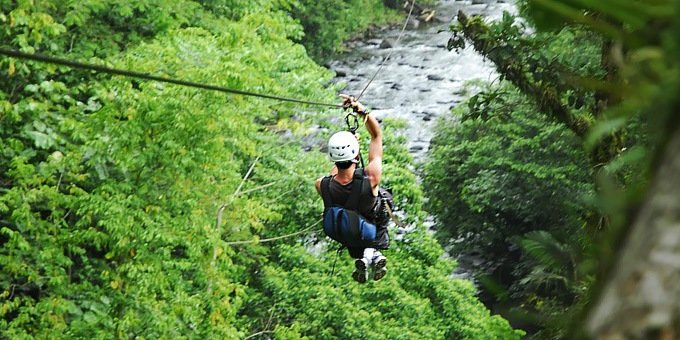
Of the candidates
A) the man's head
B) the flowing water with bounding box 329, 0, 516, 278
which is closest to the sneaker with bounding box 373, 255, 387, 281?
the man's head

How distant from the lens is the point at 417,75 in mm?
21656

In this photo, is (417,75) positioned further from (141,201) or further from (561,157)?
(141,201)

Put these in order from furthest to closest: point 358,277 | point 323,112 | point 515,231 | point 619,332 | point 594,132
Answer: point 515,231 < point 323,112 < point 358,277 < point 594,132 < point 619,332

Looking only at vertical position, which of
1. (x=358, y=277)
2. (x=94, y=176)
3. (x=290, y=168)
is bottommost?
(x=290, y=168)

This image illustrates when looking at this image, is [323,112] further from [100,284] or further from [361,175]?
[361,175]

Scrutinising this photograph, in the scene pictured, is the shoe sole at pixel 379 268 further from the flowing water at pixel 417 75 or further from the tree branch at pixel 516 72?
the flowing water at pixel 417 75

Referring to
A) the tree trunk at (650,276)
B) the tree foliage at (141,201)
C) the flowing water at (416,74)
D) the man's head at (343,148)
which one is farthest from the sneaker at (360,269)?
the flowing water at (416,74)

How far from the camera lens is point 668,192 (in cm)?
60

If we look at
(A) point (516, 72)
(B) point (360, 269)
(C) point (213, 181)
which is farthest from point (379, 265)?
(C) point (213, 181)

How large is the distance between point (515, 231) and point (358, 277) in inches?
418

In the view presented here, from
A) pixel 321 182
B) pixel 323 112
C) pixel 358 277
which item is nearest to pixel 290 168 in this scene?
pixel 323 112

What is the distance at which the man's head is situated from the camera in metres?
5.10

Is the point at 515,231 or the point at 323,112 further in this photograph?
the point at 515,231

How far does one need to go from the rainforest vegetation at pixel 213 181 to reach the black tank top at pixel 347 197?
104 cm
